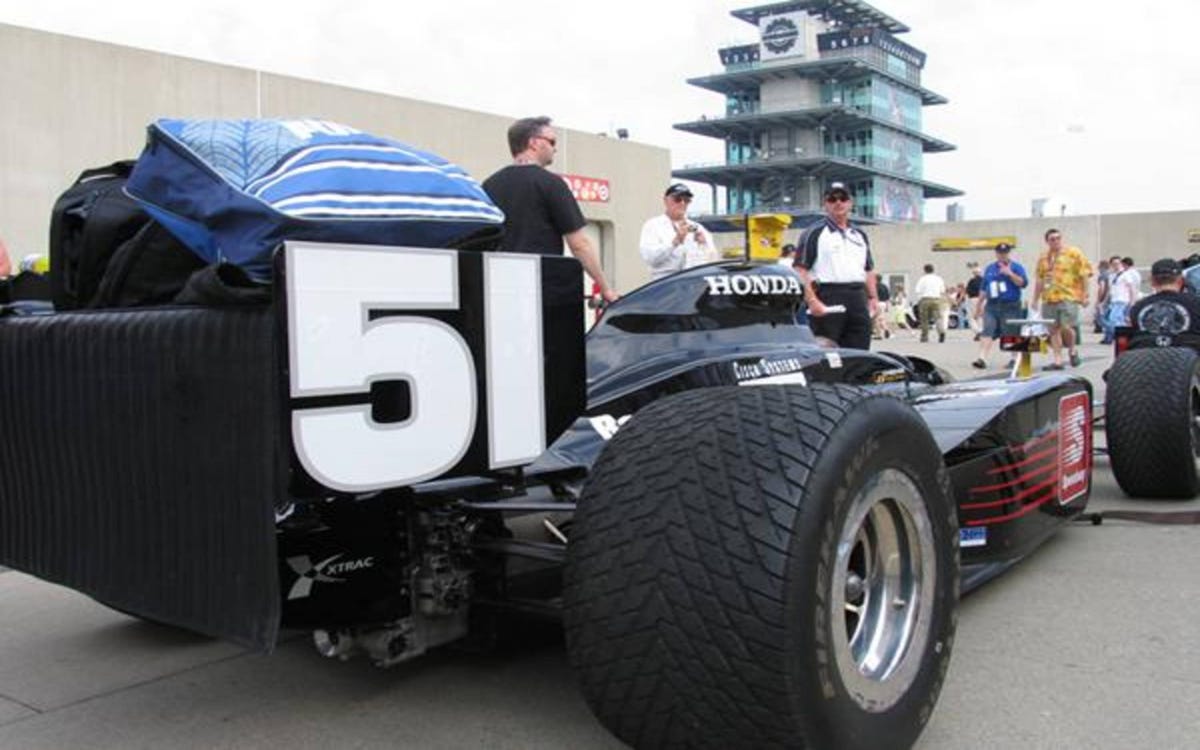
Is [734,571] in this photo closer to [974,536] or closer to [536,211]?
[974,536]

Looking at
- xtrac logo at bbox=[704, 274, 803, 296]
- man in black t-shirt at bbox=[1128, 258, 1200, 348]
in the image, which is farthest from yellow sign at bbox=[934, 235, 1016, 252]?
xtrac logo at bbox=[704, 274, 803, 296]

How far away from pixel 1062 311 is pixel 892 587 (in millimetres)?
11165

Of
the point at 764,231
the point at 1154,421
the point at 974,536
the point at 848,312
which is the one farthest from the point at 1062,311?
the point at 974,536

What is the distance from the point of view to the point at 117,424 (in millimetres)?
2303

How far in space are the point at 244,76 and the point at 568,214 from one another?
15.3 m

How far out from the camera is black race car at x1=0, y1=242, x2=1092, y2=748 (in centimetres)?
195

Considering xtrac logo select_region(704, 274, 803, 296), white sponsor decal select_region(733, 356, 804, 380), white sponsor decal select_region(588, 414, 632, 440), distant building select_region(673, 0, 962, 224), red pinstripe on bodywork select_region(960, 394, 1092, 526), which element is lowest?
red pinstripe on bodywork select_region(960, 394, 1092, 526)

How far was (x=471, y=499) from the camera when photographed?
243 centimetres

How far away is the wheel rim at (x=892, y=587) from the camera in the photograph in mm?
2348

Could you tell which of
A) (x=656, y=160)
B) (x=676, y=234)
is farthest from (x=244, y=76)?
(x=676, y=234)

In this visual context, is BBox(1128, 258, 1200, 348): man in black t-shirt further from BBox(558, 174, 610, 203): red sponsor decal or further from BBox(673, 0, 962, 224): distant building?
BBox(673, 0, 962, 224): distant building

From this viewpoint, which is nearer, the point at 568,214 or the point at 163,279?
the point at 163,279

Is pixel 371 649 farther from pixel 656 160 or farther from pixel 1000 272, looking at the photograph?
pixel 656 160

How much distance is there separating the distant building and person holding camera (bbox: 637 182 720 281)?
7969cm
